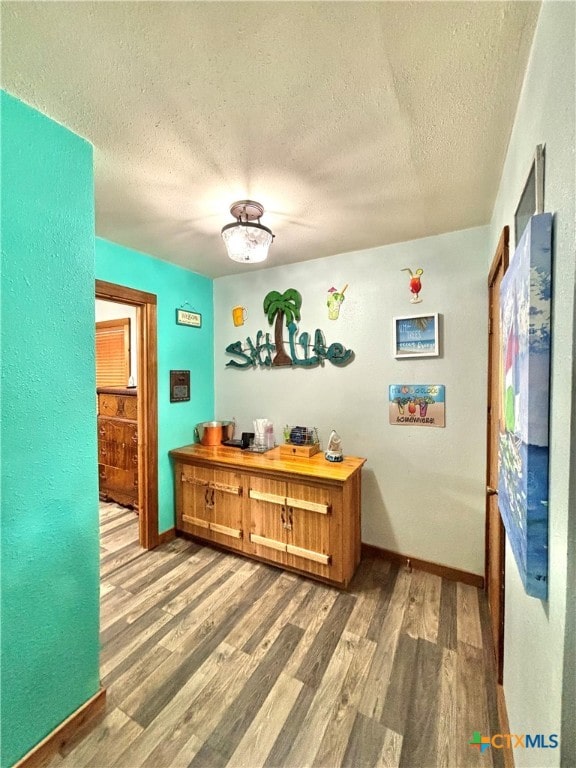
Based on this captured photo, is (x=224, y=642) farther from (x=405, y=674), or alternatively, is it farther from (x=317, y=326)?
(x=317, y=326)

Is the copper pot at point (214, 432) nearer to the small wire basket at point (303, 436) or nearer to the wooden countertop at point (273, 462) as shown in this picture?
the wooden countertop at point (273, 462)

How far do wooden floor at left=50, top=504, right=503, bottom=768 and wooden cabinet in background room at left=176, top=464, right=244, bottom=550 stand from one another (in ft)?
0.93

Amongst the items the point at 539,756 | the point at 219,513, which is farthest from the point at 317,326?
the point at 539,756

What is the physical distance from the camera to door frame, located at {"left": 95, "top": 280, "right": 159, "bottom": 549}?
8.29 ft

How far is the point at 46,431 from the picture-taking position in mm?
1179

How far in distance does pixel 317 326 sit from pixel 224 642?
7.25ft

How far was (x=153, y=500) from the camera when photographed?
2.58m

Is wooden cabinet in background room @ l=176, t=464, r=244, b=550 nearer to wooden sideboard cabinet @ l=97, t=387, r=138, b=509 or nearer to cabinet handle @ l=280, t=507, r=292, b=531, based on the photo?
cabinet handle @ l=280, t=507, r=292, b=531

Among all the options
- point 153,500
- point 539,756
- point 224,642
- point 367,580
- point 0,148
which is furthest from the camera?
point 153,500

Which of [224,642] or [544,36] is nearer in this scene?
[544,36]

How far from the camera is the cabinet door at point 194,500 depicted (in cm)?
256

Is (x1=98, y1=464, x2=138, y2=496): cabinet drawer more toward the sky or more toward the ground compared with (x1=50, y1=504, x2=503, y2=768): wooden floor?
more toward the sky

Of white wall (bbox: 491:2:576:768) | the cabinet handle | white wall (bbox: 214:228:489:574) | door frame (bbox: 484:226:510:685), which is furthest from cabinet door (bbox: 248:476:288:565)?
white wall (bbox: 491:2:576:768)

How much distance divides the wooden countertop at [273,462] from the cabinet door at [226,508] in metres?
0.11
